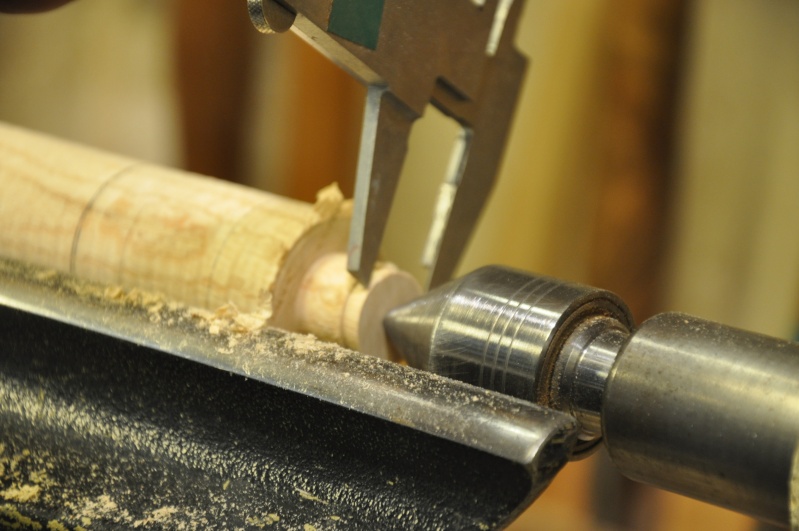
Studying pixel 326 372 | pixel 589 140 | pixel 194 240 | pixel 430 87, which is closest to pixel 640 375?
pixel 326 372

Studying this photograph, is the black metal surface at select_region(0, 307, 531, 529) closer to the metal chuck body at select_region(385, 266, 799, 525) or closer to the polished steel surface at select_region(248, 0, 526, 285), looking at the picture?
the metal chuck body at select_region(385, 266, 799, 525)

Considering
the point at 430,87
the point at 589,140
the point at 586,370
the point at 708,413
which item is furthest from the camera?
the point at 589,140

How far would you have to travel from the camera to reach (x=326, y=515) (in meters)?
0.64

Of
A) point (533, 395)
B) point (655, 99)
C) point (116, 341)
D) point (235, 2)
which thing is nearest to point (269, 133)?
point (235, 2)

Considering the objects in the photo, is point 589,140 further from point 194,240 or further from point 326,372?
point 326,372

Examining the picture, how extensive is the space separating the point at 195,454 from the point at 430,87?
420mm

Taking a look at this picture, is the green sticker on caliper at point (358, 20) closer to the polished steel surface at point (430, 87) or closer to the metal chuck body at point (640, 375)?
the polished steel surface at point (430, 87)

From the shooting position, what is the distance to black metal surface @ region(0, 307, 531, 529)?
0.61 metres

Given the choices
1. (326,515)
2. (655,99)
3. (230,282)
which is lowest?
(326,515)

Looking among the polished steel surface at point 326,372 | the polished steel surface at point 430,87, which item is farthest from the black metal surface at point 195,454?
the polished steel surface at point 430,87

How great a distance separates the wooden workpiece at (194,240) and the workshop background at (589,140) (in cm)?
83

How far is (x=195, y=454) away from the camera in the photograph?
71 cm

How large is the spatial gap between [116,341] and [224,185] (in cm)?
27

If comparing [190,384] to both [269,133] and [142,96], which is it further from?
[142,96]
